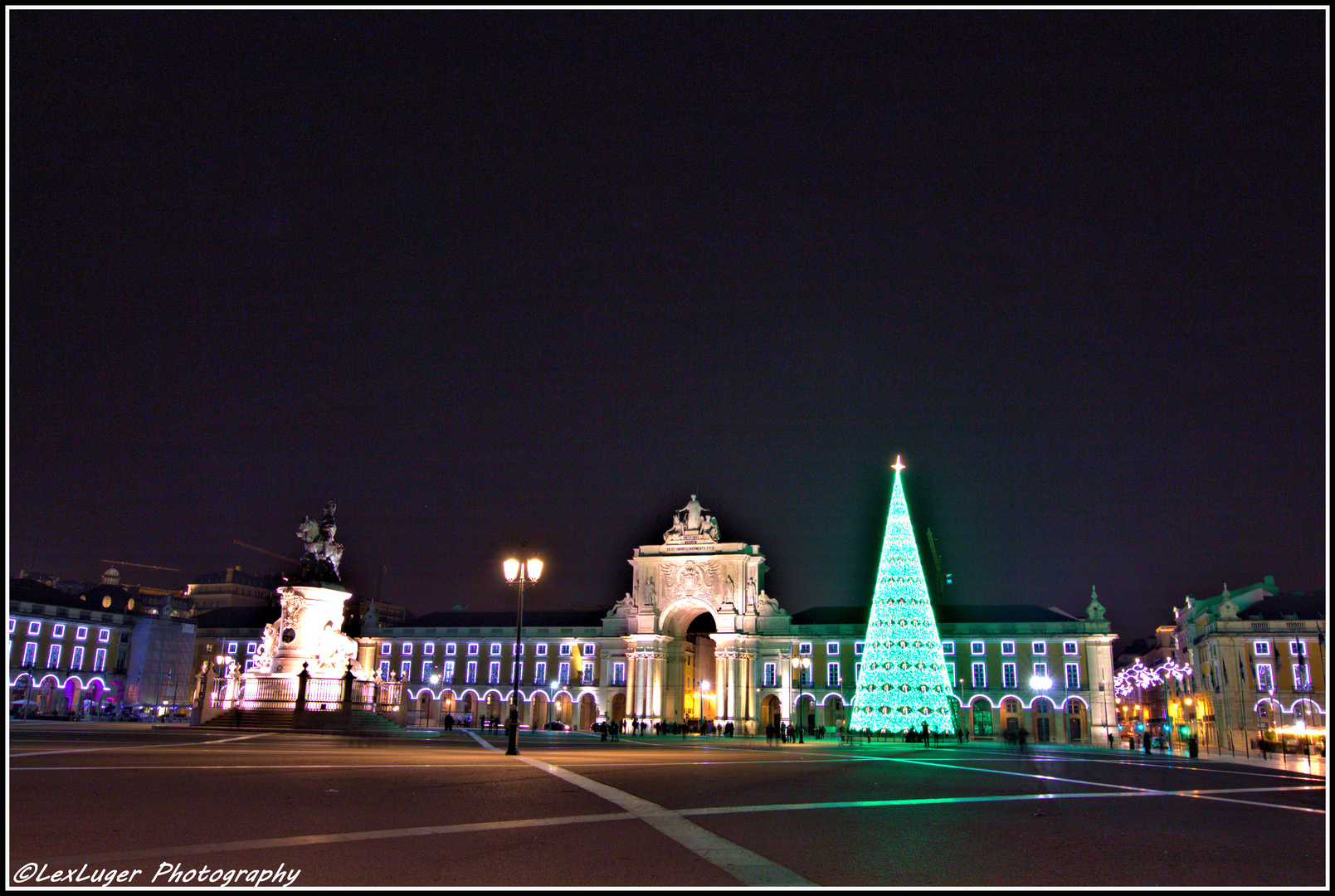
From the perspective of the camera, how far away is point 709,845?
30.7 ft

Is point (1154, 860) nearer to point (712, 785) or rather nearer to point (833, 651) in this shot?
point (712, 785)

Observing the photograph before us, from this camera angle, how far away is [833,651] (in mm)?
82438

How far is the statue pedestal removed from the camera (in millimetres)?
42750

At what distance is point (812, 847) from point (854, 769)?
48.8 feet

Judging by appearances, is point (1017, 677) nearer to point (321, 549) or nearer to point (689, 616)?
point (689, 616)

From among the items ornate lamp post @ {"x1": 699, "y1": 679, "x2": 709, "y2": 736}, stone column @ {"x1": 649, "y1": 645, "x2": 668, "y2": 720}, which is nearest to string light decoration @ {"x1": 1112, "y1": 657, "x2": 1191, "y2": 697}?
ornate lamp post @ {"x1": 699, "y1": 679, "x2": 709, "y2": 736}

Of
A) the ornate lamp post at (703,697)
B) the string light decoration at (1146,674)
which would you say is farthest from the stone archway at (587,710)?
the string light decoration at (1146,674)

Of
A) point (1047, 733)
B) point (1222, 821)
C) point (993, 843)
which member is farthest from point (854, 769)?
point (1047, 733)

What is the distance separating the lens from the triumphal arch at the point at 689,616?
271 feet

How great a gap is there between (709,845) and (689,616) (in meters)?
81.5

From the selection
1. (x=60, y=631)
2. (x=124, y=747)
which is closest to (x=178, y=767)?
(x=124, y=747)

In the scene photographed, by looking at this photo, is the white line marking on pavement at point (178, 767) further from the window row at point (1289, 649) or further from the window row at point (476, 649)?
the window row at point (1289, 649)

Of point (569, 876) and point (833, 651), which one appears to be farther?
point (833, 651)

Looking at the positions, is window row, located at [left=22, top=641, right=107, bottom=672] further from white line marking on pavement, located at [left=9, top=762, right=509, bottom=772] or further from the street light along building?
the street light along building
